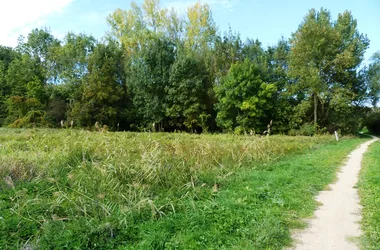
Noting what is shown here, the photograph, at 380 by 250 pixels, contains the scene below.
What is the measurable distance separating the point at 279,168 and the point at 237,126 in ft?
55.8

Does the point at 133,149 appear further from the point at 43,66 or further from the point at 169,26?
the point at 43,66

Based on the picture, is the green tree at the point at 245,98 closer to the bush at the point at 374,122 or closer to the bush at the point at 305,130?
the bush at the point at 305,130

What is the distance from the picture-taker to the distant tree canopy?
22.9 meters

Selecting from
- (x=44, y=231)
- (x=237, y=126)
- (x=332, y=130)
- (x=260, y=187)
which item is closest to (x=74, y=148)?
(x=44, y=231)

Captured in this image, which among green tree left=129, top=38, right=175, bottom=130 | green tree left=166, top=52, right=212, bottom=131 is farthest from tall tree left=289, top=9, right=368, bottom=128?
green tree left=129, top=38, right=175, bottom=130

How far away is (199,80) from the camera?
25812mm

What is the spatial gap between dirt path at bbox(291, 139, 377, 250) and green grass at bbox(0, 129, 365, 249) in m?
0.20

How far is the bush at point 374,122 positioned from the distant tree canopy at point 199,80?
532cm

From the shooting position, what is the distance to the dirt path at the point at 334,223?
335 centimetres

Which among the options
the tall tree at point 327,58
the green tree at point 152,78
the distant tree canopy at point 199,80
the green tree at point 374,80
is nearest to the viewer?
the tall tree at point 327,58

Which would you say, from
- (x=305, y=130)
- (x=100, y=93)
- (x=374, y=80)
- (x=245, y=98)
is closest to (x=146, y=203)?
(x=245, y=98)

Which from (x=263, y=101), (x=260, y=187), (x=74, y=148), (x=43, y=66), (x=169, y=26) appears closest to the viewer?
(x=260, y=187)

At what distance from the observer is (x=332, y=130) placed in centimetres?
2462

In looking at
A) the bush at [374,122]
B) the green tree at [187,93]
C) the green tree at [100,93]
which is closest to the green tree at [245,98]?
the green tree at [187,93]
